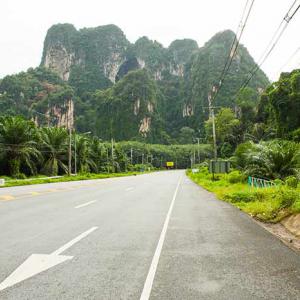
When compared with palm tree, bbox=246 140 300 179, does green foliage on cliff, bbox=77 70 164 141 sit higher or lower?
higher

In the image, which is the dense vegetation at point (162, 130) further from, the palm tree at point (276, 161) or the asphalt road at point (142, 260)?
the asphalt road at point (142, 260)

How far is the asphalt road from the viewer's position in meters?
4.12

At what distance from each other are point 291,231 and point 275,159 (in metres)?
12.3

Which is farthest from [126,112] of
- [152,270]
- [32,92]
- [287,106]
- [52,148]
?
[152,270]

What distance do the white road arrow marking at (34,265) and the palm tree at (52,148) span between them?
44.9 m

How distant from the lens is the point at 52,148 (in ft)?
163

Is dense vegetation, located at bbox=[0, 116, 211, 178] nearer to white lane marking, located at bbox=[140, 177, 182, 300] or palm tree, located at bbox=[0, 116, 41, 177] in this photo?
palm tree, located at bbox=[0, 116, 41, 177]

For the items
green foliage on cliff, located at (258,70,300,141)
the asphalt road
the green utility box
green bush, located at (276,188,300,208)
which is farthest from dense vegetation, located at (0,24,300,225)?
the asphalt road

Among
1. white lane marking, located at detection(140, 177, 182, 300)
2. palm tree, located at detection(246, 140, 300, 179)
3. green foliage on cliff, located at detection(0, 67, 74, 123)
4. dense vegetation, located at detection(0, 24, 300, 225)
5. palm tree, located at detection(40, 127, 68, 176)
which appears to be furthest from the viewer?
green foliage on cliff, located at detection(0, 67, 74, 123)

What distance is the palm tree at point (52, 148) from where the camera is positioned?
4947cm

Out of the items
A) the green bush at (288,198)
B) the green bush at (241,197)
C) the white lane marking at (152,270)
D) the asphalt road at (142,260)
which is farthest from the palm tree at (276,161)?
the white lane marking at (152,270)

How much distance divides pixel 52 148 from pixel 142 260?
46.5 m

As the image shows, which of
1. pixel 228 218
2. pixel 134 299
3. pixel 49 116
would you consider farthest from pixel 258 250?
pixel 49 116

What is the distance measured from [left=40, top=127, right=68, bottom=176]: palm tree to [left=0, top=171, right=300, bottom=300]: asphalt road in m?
41.6
